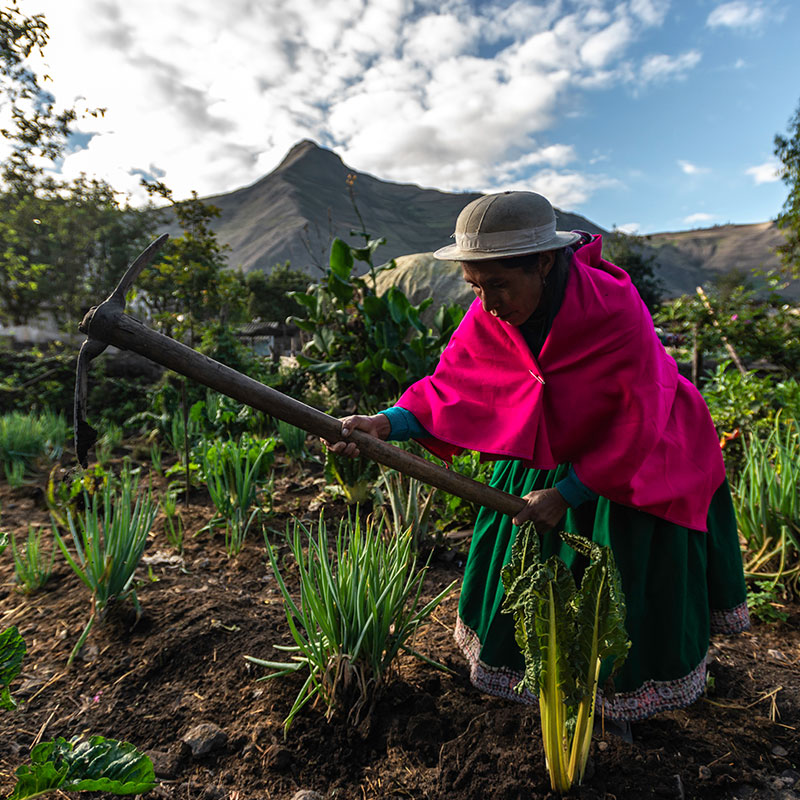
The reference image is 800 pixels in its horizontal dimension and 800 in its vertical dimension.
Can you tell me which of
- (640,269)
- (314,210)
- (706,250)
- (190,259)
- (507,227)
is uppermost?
(314,210)

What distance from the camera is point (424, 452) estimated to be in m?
3.16

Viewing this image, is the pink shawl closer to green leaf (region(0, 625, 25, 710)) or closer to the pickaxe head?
the pickaxe head

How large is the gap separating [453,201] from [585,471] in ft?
551

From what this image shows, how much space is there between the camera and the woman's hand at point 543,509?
139 cm

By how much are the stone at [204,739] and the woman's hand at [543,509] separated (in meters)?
0.97

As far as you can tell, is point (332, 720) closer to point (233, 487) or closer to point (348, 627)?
point (348, 627)

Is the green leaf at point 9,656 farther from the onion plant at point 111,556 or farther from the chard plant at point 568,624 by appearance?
the chard plant at point 568,624

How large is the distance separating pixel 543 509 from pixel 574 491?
0.09 metres

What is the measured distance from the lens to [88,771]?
0.96m

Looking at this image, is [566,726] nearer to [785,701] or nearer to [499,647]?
[499,647]

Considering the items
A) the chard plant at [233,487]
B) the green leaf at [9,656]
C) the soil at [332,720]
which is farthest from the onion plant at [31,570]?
the green leaf at [9,656]

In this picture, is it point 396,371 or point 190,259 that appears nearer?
point 396,371

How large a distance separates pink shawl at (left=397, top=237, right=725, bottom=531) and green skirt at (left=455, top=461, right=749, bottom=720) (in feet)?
0.37

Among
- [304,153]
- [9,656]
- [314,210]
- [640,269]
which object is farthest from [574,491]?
[304,153]
